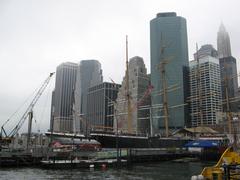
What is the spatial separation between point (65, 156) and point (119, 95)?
4348 inches

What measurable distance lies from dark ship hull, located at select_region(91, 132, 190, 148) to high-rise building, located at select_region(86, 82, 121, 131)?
258ft

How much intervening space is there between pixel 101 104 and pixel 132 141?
89599mm

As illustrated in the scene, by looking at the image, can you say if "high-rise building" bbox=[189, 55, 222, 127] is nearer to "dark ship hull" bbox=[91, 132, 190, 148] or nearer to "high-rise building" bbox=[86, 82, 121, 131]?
"high-rise building" bbox=[86, 82, 121, 131]

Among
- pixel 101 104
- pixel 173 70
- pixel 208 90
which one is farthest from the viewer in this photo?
pixel 101 104

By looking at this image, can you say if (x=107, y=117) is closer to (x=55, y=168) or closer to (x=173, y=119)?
(x=173, y=119)

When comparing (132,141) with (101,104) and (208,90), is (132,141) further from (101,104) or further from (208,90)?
(208,90)

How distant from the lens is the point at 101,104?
552ft

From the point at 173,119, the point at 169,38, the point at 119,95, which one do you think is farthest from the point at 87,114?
the point at 169,38

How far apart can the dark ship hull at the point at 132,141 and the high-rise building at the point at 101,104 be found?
78776 millimetres

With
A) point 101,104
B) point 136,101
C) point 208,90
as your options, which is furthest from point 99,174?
point 208,90

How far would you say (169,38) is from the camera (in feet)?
539

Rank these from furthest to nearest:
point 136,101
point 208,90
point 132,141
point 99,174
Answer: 1. point 208,90
2. point 136,101
3. point 132,141
4. point 99,174

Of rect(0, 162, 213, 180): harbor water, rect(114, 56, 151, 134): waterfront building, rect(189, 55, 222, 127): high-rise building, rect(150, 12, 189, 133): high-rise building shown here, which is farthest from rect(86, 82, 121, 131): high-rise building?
rect(0, 162, 213, 180): harbor water

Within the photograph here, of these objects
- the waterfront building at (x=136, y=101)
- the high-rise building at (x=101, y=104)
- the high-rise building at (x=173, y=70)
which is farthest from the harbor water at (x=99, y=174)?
the high-rise building at (x=101, y=104)
